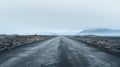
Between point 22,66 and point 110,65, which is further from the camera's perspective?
point 110,65

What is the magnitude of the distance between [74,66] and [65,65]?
21.6 inches

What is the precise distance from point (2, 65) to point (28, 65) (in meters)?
1.54

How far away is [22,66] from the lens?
12.4 m

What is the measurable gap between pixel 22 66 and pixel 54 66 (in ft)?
6.07

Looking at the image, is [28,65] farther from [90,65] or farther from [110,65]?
[110,65]

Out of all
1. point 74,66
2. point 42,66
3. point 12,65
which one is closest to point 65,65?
point 74,66

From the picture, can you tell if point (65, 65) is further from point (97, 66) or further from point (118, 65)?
point (118, 65)

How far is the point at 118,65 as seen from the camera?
1345cm

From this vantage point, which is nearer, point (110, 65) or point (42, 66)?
point (42, 66)

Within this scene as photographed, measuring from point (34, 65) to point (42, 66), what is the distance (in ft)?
1.82

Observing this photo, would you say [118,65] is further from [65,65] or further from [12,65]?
[12,65]

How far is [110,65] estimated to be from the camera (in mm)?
13477

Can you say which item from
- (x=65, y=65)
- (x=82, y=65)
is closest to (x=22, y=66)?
(x=65, y=65)

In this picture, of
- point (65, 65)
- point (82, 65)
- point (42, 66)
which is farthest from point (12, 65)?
point (82, 65)
